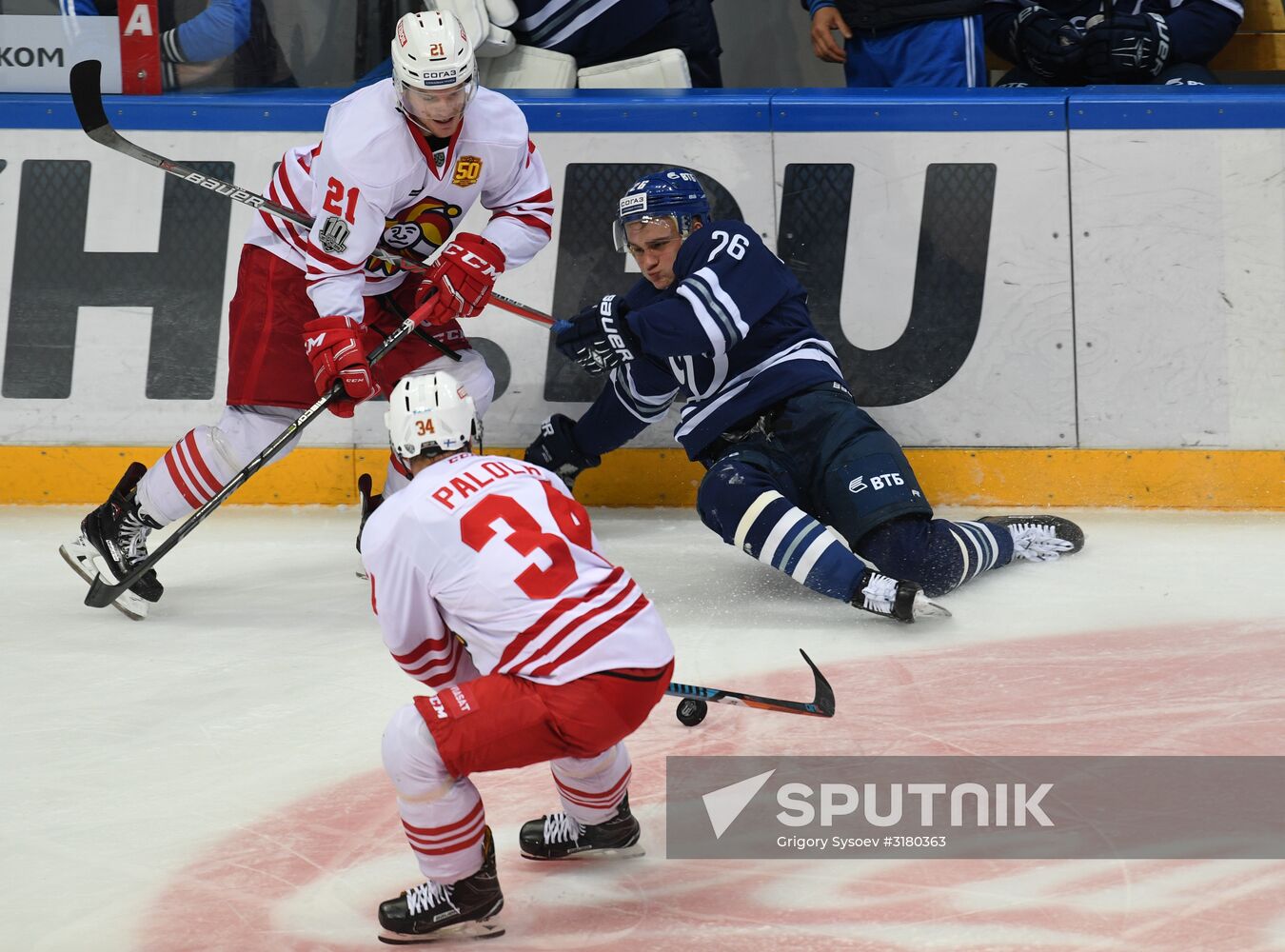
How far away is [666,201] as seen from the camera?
3736 mm

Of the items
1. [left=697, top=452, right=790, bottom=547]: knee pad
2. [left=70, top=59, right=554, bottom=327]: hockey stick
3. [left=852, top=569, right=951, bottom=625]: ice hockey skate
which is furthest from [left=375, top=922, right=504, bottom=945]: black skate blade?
[left=70, top=59, right=554, bottom=327]: hockey stick

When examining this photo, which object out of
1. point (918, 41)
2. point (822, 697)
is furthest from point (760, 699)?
point (918, 41)

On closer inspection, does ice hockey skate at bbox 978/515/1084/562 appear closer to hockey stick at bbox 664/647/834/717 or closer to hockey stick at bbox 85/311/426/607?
hockey stick at bbox 664/647/834/717

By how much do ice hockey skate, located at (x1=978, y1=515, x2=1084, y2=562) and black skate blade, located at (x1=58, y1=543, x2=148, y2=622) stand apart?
6.41 ft

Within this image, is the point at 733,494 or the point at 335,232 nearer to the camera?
the point at 335,232

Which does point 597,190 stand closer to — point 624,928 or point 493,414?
point 493,414

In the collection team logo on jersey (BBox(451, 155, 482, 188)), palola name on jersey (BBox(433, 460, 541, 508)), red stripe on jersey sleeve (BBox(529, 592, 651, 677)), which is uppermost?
team logo on jersey (BBox(451, 155, 482, 188))

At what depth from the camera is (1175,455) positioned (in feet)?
14.0

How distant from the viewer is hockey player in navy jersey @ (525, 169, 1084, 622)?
3543 millimetres

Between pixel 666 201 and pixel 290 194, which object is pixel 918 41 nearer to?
pixel 666 201

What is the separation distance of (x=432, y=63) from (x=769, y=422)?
114 cm

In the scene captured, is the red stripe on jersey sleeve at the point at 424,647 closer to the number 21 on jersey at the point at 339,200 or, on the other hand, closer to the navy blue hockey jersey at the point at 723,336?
the number 21 on jersey at the point at 339,200

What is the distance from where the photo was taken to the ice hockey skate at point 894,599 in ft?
11.0

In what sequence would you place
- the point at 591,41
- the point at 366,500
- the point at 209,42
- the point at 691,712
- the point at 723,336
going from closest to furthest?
the point at 691,712, the point at 723,336, the point at 366,500, the point at 209,42, the point at 591,41
